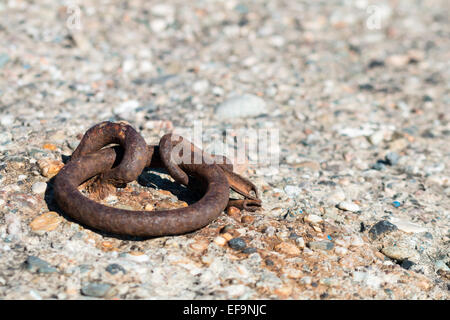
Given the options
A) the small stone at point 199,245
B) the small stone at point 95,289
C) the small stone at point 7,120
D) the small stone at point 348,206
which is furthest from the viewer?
the small stone at point 7,120

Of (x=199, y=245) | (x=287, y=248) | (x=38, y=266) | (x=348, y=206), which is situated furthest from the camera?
(x=348, y=206)

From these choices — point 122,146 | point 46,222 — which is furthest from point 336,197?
point 46,222

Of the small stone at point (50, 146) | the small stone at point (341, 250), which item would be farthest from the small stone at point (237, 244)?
the small stone at point (50, 146)

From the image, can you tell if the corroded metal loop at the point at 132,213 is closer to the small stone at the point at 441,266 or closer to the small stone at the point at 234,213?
the small stone at the point at 234,213

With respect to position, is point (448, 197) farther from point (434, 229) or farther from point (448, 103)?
point (448, 103)

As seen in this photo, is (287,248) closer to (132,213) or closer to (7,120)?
(132,213)

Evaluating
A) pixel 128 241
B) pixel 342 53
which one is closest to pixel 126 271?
pixel 128 241
